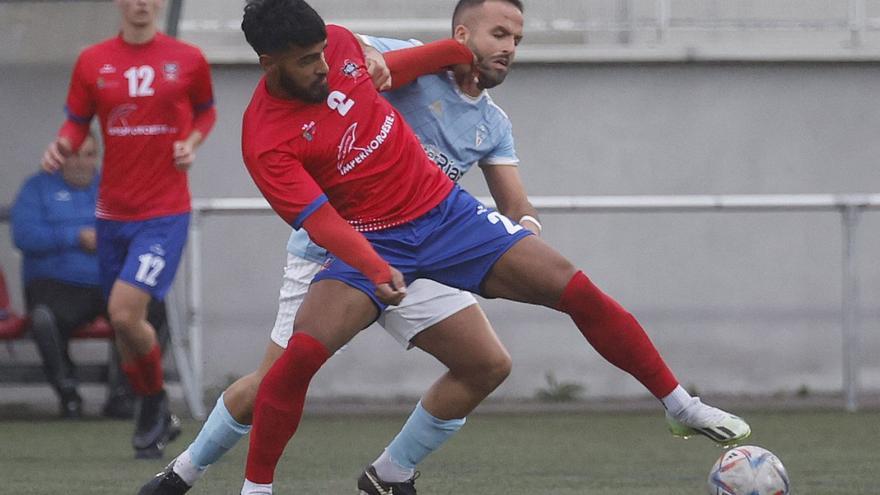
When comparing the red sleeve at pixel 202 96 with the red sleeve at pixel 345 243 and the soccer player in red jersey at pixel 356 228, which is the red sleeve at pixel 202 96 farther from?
the red sleeve at pixel 345 243

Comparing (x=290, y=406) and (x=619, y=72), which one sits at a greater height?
(x=290, y=406)

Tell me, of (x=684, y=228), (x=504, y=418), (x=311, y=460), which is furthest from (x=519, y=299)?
(x=684, y=228)

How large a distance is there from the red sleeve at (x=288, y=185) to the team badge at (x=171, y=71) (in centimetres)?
305

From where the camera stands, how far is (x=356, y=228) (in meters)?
5.11

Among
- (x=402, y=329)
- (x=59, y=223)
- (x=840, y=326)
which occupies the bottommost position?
(x=840, y=326)

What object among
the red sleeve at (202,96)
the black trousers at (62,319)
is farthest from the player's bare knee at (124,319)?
the black trousers at (62,319)

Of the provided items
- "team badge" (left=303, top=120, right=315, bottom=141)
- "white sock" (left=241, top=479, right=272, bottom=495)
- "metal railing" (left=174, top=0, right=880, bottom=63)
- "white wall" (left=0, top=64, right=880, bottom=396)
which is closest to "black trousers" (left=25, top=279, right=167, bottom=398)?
"white wall" (left=0, top=64, right=880, bottom=396)

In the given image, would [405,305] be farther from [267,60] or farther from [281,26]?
[281,26]

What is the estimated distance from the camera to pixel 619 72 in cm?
1070

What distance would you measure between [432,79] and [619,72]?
5270mm

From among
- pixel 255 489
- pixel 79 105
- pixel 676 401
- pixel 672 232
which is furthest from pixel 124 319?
pixel 672 232

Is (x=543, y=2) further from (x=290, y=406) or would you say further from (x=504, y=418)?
(x=290, y=406)

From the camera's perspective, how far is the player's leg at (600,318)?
5055 millimetres

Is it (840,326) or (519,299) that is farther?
(840,326)
